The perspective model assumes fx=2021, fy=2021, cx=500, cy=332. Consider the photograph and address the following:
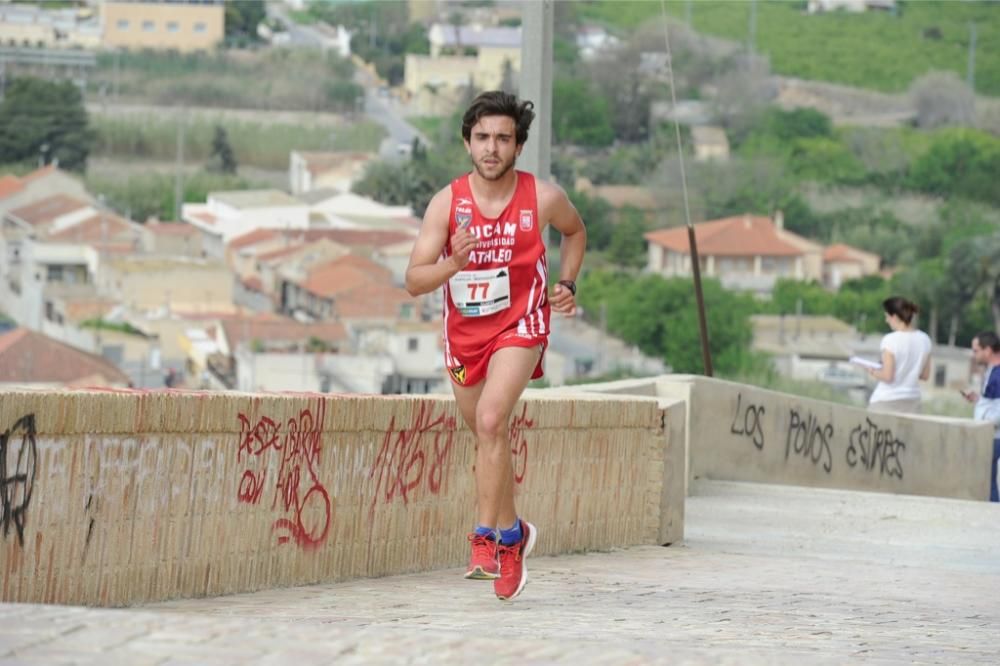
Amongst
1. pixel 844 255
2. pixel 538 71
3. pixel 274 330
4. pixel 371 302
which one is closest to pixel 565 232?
pixel 538 71

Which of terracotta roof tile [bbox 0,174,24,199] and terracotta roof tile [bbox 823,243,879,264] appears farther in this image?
terracotta roof tile [bbox 0,174,24,199]

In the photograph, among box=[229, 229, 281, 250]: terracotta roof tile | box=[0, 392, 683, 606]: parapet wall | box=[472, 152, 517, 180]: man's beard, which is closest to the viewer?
box=[0, 392, 683, 606]: parapet wall

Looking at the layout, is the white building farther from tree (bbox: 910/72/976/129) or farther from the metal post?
the metal post

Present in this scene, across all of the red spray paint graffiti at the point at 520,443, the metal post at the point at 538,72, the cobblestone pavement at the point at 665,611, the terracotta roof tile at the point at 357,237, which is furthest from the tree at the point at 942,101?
the red spray paint graffiti at the point at 520,443

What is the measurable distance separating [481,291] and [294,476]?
0.99 meters

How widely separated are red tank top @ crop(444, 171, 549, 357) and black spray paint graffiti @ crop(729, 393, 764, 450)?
7.56 metres

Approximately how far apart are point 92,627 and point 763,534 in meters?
7.03

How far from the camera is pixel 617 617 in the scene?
20.0 ft

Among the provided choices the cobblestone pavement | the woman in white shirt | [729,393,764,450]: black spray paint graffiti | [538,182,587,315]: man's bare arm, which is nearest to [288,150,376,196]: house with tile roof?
the woman in white shirt

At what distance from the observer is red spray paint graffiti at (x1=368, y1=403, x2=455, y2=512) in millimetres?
7301

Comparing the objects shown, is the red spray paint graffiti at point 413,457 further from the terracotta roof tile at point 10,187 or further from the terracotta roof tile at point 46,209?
the terracotta roof tile at point 10,187

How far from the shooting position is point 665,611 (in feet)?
21.1

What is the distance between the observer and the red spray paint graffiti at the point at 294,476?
6.54 metres

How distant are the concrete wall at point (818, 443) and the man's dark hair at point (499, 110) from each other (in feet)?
16.0
